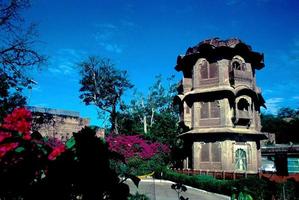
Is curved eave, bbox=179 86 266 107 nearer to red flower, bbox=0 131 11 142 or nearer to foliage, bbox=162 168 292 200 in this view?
foliage, bbox=162 168 292 200

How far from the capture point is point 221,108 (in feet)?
96.5

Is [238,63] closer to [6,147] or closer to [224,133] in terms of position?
[224,133]

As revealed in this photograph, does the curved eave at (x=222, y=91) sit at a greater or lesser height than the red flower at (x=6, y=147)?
greater

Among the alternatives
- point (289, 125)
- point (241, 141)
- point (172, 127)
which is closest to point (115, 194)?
point (241, 141)

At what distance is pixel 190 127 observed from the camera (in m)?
31.4

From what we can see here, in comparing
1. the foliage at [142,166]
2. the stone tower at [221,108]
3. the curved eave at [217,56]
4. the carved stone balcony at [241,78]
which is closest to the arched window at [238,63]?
the stone tower at [221,108]

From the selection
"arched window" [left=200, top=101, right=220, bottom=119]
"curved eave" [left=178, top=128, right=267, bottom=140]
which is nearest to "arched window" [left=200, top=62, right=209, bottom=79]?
"arched window" [left=200, top=101, right=220, bottom=119]

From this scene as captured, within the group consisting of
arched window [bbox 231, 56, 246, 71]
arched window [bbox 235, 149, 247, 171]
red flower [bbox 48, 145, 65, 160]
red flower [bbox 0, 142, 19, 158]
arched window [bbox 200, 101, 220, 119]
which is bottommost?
arched window [bbox 235, 149, 247, 171]

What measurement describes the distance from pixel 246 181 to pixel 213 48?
53.4 feet

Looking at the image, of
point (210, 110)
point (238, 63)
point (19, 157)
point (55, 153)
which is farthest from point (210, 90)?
point (19, 157)

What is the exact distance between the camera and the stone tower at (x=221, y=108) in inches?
1131

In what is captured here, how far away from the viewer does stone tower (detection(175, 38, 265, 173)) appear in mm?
28734

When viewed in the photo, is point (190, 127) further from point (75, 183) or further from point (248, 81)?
point (75, 183)

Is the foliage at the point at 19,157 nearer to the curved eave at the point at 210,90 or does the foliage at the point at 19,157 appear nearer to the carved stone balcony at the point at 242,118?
the curved eave at the point at 210,90
